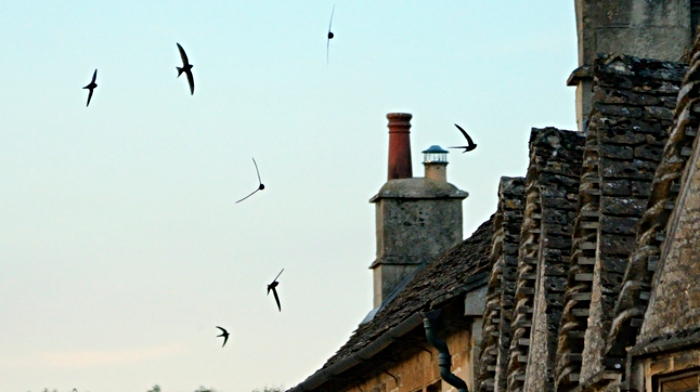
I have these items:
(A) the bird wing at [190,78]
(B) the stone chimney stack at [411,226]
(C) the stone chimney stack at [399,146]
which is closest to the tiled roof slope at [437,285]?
(B) the stone chimney stack at [411,226]

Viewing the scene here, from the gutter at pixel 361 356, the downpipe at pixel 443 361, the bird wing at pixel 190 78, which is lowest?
the downpipe at pixel 443 361

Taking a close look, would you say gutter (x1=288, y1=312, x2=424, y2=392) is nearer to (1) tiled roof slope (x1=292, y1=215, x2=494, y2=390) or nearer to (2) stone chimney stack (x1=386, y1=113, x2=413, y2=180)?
(1) tiled roof slope (x1=292, y1=215, x2=494, y2=390)

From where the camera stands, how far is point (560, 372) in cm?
1449

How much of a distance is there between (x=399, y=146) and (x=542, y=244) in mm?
18918

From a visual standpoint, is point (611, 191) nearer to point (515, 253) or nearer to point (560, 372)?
point (560, 372)

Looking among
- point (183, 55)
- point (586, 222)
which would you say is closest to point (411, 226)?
point (183, 55)

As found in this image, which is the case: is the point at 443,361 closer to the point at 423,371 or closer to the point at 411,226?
the point at 423,371

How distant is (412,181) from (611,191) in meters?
18.3

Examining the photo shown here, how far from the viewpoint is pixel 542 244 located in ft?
52.7

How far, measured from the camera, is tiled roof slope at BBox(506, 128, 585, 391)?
15688 mm

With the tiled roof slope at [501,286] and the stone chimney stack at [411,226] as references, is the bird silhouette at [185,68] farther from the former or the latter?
the stone chimney stack at [411,226]

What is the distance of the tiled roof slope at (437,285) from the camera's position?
20531 millimetres

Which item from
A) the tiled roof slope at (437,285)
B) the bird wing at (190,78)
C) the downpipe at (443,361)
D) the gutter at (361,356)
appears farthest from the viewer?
the gutter at (361,356)

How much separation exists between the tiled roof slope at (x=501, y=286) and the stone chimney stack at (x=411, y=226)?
43.1 feet
